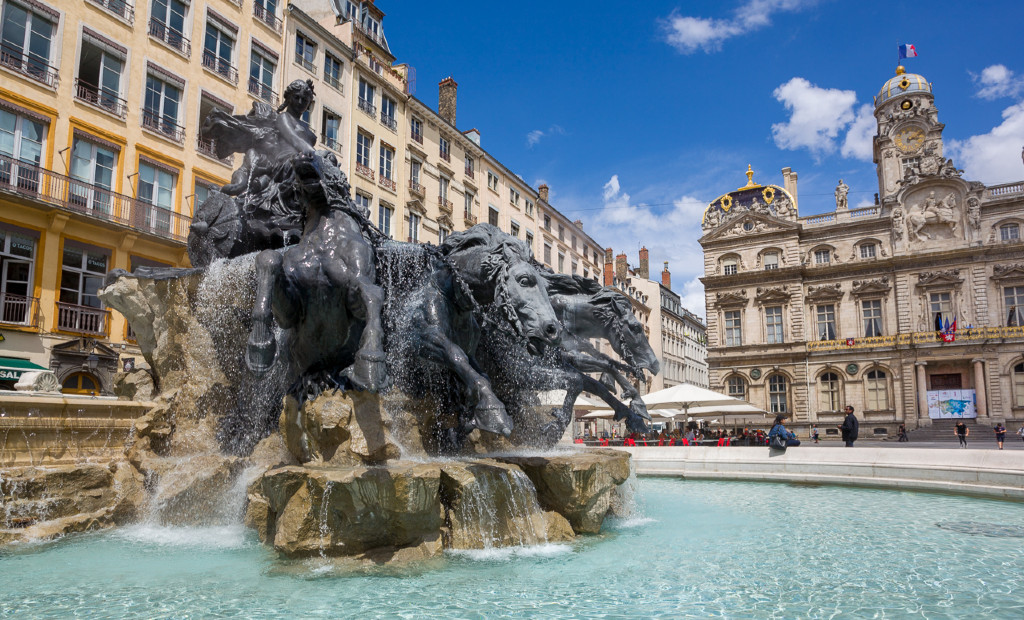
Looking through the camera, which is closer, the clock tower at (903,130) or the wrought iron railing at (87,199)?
the wrought iron railing at (87,199)

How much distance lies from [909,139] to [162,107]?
49.0 m

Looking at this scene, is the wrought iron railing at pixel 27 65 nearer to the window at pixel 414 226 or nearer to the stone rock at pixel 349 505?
the window at pixel 414 226

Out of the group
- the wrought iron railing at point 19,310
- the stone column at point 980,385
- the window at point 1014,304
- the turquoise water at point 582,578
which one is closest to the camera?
the turquoise water at point 582,578

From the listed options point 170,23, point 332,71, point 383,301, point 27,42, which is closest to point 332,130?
point 332,71

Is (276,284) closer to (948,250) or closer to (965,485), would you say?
(965,485)

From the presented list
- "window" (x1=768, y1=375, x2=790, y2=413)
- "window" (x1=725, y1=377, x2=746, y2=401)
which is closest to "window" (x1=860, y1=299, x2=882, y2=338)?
"window" (x1=768, y1=375, x2=790, y2=413)

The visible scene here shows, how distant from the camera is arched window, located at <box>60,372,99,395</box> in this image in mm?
18344

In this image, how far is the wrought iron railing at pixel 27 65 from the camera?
18.0 m

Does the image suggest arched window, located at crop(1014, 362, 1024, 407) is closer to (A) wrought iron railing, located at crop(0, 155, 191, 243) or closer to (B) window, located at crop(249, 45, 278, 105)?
(B) window, located at crop(249, 45, 278, 105)

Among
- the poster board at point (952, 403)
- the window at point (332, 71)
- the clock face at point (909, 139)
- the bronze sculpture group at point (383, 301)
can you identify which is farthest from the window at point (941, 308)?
the bronze sculpture group at point (383, 301)

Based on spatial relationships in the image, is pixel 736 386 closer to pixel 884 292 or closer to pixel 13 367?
pixel 884 292

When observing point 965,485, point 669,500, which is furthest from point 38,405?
Answer: point 965,485

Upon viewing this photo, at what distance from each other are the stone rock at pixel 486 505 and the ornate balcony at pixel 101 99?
2060 cm

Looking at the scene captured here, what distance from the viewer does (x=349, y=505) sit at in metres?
4.78
